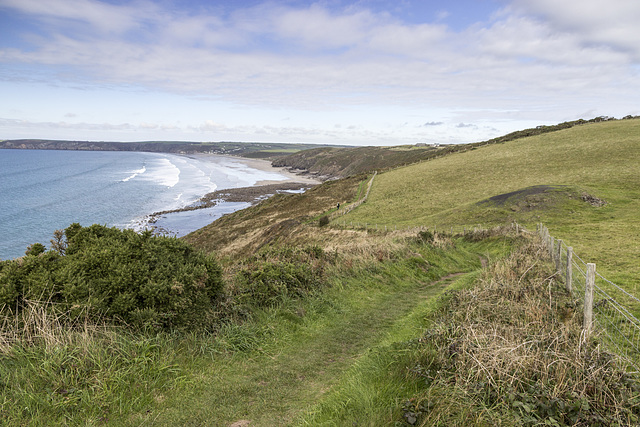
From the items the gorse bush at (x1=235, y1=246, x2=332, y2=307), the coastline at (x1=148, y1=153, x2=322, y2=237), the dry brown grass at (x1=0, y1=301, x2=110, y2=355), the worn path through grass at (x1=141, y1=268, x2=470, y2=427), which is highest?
the dry brown grass at (x1=0, y1=301, x2=110, y2=355)

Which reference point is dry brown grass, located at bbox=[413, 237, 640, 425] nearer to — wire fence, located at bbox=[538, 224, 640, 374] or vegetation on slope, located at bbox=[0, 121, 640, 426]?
vegetation on slope, located at bbox=[0, 121, 640, 426]

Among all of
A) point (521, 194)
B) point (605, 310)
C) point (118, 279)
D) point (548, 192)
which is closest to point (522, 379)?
point (605, 310)

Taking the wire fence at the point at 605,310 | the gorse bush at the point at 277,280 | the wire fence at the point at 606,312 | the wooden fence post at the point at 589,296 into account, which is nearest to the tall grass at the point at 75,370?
the gorse bush at the point at 277,280

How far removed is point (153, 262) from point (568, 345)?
755 cm

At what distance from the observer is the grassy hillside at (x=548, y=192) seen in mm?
19344

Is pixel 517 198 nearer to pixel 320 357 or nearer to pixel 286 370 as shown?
pixel 320 357

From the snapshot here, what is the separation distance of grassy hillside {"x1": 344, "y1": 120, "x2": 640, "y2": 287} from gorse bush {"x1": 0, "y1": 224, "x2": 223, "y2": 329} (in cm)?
1250

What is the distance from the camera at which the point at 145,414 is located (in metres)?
5.15

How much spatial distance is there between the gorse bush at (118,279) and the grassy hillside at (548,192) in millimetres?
12505

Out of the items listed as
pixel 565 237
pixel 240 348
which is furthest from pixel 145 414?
pixel 565 237

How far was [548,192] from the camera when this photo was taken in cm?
3127

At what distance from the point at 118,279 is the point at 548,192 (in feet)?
111

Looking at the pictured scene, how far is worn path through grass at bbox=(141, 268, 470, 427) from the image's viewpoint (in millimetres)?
5281

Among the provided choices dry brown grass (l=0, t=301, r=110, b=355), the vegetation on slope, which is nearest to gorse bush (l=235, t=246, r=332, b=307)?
the vegetation on slope
